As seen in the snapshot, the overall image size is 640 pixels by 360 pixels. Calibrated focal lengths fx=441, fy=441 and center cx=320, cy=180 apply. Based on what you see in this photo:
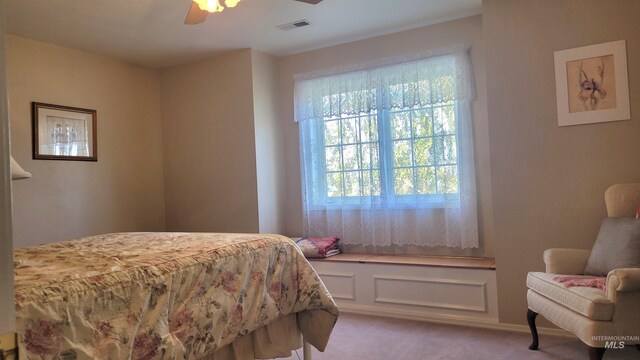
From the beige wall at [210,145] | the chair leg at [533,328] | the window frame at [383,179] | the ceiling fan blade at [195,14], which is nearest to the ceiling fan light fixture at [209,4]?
the ceiling fan blade at [195,14]

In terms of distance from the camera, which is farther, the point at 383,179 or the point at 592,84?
the point at 383,179

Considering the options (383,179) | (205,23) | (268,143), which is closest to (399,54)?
(383,179)

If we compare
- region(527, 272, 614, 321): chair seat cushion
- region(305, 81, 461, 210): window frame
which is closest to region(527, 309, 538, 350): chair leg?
region(527, 272, 614, 321): chair seat cushion

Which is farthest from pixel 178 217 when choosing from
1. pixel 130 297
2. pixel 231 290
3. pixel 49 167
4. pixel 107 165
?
pixel 130 297

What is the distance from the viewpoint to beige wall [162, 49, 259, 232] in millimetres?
4207

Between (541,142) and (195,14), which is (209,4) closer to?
(195,14)

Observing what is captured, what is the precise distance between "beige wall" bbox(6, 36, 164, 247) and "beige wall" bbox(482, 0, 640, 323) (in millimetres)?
3341

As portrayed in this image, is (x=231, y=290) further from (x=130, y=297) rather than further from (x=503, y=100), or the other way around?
(x=503, y=100)

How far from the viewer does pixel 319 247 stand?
394cm

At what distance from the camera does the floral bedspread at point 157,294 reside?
126cm

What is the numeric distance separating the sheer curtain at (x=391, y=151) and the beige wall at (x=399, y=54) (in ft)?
0.26

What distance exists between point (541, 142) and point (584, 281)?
1029mm

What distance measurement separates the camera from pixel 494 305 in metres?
3.19

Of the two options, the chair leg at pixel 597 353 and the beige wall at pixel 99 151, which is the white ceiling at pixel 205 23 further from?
the chair leg at pixel 597 353
